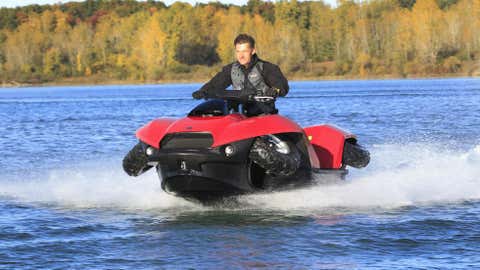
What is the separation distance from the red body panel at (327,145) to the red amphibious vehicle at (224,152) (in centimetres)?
51

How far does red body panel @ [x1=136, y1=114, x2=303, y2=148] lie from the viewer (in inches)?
348

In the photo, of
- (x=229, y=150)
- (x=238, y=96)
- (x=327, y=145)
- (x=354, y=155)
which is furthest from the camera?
(x=354, y=155)

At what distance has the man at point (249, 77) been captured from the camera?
374 inches

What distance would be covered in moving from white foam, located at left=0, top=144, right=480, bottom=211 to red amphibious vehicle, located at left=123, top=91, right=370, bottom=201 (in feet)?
1.30

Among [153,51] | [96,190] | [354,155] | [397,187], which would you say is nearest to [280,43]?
[153,51]

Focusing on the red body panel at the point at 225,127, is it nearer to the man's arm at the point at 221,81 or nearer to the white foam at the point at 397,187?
the man's arm at the point at 221,81

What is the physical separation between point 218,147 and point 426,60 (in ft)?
318

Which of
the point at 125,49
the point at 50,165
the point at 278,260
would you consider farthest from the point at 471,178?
the point at 125,49

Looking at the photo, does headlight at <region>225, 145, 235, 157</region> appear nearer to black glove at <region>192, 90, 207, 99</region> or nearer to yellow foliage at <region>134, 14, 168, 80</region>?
black glove at <region>192, 90, 207, 99</region>

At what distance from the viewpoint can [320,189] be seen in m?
10.1

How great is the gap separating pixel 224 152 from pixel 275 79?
1.24 metres

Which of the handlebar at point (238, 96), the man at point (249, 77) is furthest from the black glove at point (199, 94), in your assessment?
the handlebar at point (238, 96)

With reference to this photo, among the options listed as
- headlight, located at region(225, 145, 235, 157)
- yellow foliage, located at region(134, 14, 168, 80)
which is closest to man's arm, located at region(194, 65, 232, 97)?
headlight, located at region(225, 145, 235, 157)

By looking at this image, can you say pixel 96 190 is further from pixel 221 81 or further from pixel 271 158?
pixel 271 158
